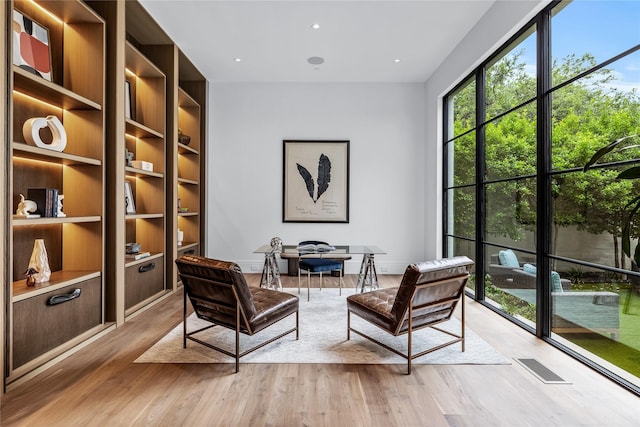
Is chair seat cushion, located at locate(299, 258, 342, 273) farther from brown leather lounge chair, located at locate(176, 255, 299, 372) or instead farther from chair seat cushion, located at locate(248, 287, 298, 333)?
brown leather lounge chair, located at locate(176, 255, 299, 372)

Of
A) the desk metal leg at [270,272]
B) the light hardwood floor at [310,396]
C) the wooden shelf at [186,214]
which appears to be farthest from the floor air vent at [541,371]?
the wooden shelf at [186,214]

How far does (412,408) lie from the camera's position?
202cm

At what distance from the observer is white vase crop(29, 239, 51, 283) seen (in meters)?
2.52

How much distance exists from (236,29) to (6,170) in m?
3.03

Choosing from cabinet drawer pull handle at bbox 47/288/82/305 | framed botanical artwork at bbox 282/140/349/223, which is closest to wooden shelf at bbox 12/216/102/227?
cabinet drawer pull handle at bbox 47/288/82/305

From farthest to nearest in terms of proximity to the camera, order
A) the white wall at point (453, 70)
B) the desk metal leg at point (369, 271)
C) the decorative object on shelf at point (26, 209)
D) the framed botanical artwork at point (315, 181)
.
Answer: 1. the framed botanical artwork at point (315, 181)
2. the desk metal leg at point (369, 271)
3. the white wall at point (453, 70)
4. the decorative object on shelf at point (26, 209)

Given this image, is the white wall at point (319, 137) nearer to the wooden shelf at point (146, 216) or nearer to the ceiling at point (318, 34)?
the ceiling at point (318, 34)

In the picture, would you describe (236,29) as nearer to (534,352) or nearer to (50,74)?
(50,74)

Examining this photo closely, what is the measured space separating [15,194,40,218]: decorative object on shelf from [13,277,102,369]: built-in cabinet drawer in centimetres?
58

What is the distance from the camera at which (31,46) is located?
2.64 m

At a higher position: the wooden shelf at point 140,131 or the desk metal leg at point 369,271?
the wooden shelf at point 140,131

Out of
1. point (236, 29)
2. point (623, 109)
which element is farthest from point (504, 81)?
point (236, 29)

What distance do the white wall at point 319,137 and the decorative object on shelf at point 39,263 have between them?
3482 mm

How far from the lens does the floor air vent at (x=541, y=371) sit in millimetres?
2320
